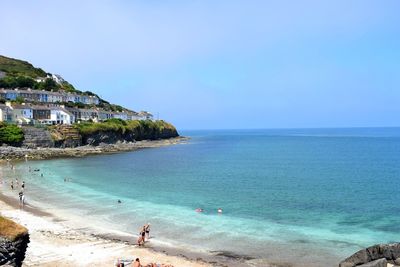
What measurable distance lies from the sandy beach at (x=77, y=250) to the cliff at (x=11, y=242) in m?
5.77

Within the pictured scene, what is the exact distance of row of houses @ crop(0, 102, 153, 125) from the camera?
336 feet

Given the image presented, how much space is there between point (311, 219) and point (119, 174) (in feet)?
117

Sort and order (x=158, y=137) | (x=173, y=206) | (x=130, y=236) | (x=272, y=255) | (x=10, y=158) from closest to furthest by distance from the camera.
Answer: (x=272, y=255) → (x=130, y=236) → (x=173, y=206) → (x=10, y=158) → (x=158, y=137)

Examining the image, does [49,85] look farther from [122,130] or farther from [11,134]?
[11,134]

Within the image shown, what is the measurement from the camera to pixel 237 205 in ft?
127

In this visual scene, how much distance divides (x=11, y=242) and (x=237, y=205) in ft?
84.5

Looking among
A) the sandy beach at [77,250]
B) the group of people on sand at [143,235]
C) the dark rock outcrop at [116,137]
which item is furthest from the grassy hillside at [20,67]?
the group of people on sand at [143,235]

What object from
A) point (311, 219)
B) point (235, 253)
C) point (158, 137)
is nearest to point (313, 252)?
point (235, 253)

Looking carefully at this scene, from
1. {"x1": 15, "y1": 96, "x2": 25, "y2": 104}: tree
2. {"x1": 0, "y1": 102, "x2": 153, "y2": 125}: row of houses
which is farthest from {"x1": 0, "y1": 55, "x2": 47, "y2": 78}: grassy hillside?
{"x1": 15, "y1": 96, "x2": 25, "y2": 104}: tree

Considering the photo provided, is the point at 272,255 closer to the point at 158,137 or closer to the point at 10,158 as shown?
the point at 10,158

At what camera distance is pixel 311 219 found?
32.9 metres

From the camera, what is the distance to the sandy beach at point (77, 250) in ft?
72.2

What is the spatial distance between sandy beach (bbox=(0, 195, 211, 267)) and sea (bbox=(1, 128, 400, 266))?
1633mm

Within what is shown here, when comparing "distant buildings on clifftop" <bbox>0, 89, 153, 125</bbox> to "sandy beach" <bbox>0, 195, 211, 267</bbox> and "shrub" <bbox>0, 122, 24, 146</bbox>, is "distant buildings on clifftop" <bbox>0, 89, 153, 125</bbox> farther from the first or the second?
"sandy beach" <bbox>0, 195, 211, 267</bbox>
